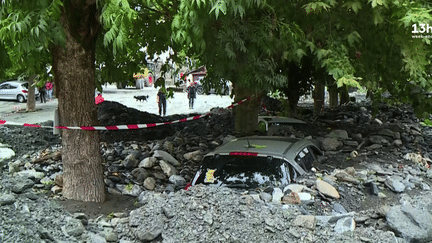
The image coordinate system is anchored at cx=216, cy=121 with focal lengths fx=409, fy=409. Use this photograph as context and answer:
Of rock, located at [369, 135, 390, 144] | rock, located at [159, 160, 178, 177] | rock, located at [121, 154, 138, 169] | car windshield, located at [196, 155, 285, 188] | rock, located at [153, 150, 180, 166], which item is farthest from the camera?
rock, located at [369, 135, 390, 144]

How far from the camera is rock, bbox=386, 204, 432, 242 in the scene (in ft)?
16.5

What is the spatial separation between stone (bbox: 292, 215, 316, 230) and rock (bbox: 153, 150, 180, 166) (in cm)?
422

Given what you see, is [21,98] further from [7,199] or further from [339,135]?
[7,199]

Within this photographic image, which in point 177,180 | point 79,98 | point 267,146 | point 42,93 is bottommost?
point 177,180

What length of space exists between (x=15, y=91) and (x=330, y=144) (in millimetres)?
29327

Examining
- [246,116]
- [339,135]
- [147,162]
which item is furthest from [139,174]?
[339,135]

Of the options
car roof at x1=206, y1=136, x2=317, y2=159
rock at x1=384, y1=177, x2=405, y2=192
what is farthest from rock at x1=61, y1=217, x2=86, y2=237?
rock at x1=384, y1=177, x2=405, y2=192

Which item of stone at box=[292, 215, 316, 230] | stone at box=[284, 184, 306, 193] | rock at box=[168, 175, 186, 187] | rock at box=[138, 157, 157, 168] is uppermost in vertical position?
stone at box=[284, 184, 306, 193]

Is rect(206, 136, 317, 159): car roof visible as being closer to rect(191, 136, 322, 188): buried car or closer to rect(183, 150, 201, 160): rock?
rect(191, 136, 322, 188): buried car

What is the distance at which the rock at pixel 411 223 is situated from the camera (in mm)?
5027

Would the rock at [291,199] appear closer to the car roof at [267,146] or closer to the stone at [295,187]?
the stone at [295,187]

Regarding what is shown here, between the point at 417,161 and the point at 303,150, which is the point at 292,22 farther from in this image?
the point at 417,161

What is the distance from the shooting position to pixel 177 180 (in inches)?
313

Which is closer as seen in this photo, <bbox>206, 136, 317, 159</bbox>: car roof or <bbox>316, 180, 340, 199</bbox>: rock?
<bbox>316, 180, 340, 199</bbox>: rock
